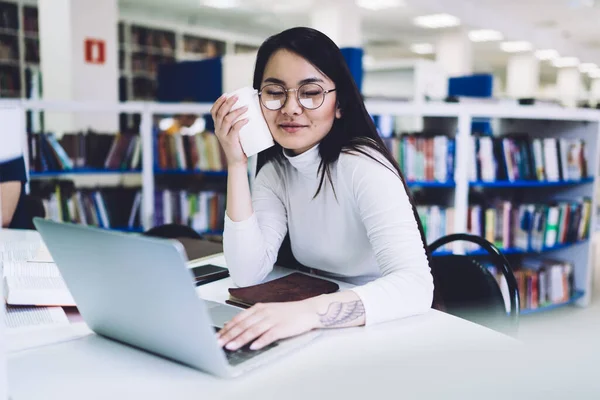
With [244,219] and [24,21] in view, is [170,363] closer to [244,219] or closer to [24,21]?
[244,219]

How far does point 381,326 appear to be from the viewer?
37.2 inches

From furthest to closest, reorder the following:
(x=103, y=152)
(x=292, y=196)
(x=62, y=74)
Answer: (x=62, y=74) → (x=103, y=152) → (x=292, y=196)

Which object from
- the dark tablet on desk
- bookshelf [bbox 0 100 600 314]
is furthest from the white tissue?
bookshelf [bbox 0 100 600 314]

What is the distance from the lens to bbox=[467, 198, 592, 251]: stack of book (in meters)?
3.32

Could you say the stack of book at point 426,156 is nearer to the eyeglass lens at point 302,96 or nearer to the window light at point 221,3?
the eyeglass lens at point 302,96

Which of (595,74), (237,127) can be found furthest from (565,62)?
(237,127)

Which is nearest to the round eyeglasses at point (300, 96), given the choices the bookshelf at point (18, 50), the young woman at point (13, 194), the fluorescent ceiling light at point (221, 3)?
the young woman at point (13, 194)

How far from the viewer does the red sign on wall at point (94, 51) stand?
582 centimetres

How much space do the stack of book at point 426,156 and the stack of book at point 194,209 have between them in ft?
4.12

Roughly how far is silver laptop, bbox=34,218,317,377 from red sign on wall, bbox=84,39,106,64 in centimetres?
562

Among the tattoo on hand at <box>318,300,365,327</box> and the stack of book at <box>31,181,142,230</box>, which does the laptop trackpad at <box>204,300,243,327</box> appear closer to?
the tattoo on hand at <box>318,300,365,327</box>

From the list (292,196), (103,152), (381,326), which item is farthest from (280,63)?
(103,152)

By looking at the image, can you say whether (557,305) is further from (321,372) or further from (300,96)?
(321,372)

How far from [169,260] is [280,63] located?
2.59 ft
